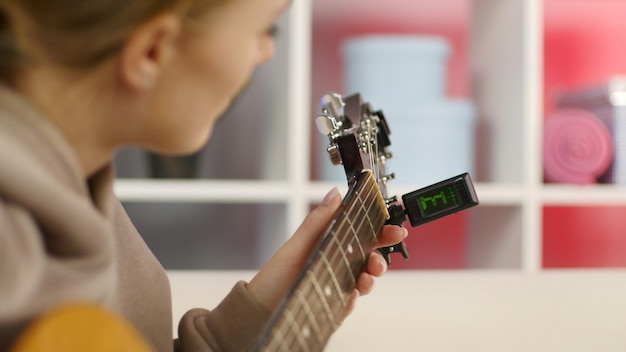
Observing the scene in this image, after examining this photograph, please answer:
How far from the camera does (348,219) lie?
0.69 metres

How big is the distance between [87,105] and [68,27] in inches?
2.4

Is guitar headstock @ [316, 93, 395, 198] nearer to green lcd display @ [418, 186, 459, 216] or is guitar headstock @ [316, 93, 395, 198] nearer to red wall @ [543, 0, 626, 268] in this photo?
green lcd display @ [418, 186, 459, 216]

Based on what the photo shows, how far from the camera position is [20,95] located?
18.6 inches

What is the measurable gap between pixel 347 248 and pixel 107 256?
8.9 inches

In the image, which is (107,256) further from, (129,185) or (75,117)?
(129,185)

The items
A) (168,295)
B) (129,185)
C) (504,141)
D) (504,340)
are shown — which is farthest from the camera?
(504,141)

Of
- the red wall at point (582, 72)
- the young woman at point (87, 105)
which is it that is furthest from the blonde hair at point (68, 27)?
the red wall at point (582, 72)

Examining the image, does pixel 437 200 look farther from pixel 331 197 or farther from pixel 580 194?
pixel 580 194

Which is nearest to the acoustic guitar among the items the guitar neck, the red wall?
the guitar neck

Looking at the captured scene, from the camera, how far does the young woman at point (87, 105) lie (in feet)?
1.44

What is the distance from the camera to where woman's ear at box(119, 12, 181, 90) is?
0.47 m

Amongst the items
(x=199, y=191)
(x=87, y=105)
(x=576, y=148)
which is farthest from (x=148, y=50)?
(x=576, y=148)

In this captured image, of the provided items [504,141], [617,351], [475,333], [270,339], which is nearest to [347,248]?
[270,339]

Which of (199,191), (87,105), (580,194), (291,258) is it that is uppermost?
(87,105)
